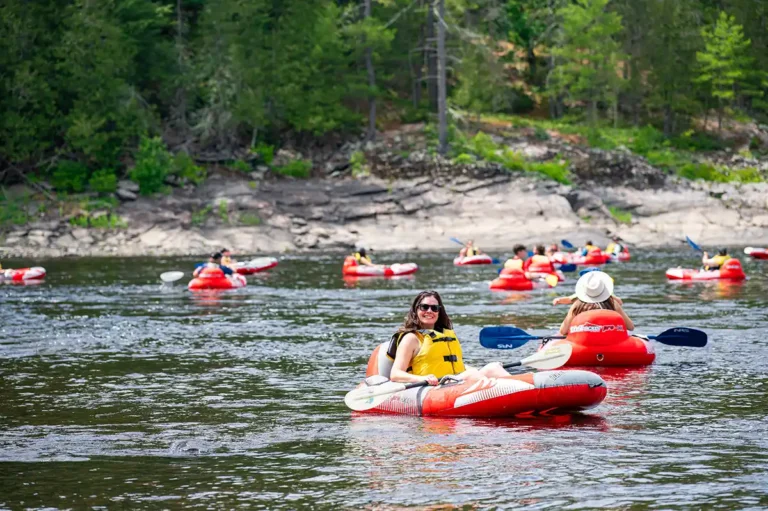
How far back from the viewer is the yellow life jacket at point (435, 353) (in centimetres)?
1260

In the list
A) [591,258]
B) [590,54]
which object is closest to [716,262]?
[591,258]

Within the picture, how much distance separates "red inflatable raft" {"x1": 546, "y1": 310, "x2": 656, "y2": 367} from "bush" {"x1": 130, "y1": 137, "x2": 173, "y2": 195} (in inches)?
1427

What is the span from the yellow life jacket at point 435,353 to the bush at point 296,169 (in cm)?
4094

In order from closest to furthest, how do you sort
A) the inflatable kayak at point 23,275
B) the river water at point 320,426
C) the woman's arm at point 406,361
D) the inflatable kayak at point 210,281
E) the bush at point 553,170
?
the river water at point 320,426 < the woman's arm at point 406,361 < the inflatable kayak at point 210,281 < the inflatable kayak at point 23,275 < the bush at point 553,170

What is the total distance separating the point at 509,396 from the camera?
1220 centimetres

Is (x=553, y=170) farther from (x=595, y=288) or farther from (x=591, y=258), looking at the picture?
(x=595, y=288)

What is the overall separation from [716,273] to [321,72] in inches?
1169

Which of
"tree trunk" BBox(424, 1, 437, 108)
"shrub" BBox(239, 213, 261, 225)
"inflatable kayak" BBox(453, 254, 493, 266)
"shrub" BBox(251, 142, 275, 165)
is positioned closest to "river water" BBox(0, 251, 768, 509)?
"inflatable kayak" BBox(453, 254, 493, 266)

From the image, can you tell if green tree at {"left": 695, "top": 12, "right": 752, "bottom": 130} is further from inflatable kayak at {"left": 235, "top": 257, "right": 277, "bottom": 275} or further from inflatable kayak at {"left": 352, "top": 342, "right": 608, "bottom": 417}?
inflatable kayak at {"left": 352, "top": 342, "right": 608, "bottom": 417}

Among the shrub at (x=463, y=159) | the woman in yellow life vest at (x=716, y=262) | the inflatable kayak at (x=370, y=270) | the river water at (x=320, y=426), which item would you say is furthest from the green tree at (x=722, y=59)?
the river water at (x=320, y=426)

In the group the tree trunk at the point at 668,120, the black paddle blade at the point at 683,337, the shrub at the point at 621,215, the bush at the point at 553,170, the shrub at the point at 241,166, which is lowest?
the black paddle blade at the point at 683,337

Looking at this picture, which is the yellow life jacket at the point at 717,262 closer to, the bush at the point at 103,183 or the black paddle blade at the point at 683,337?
the black paddle blade at the point at 683,337

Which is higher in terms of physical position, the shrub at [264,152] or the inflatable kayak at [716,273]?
the shrub at [264,152]

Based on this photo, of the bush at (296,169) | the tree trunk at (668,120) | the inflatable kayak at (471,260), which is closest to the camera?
the inflatable kayak at (471,260)
